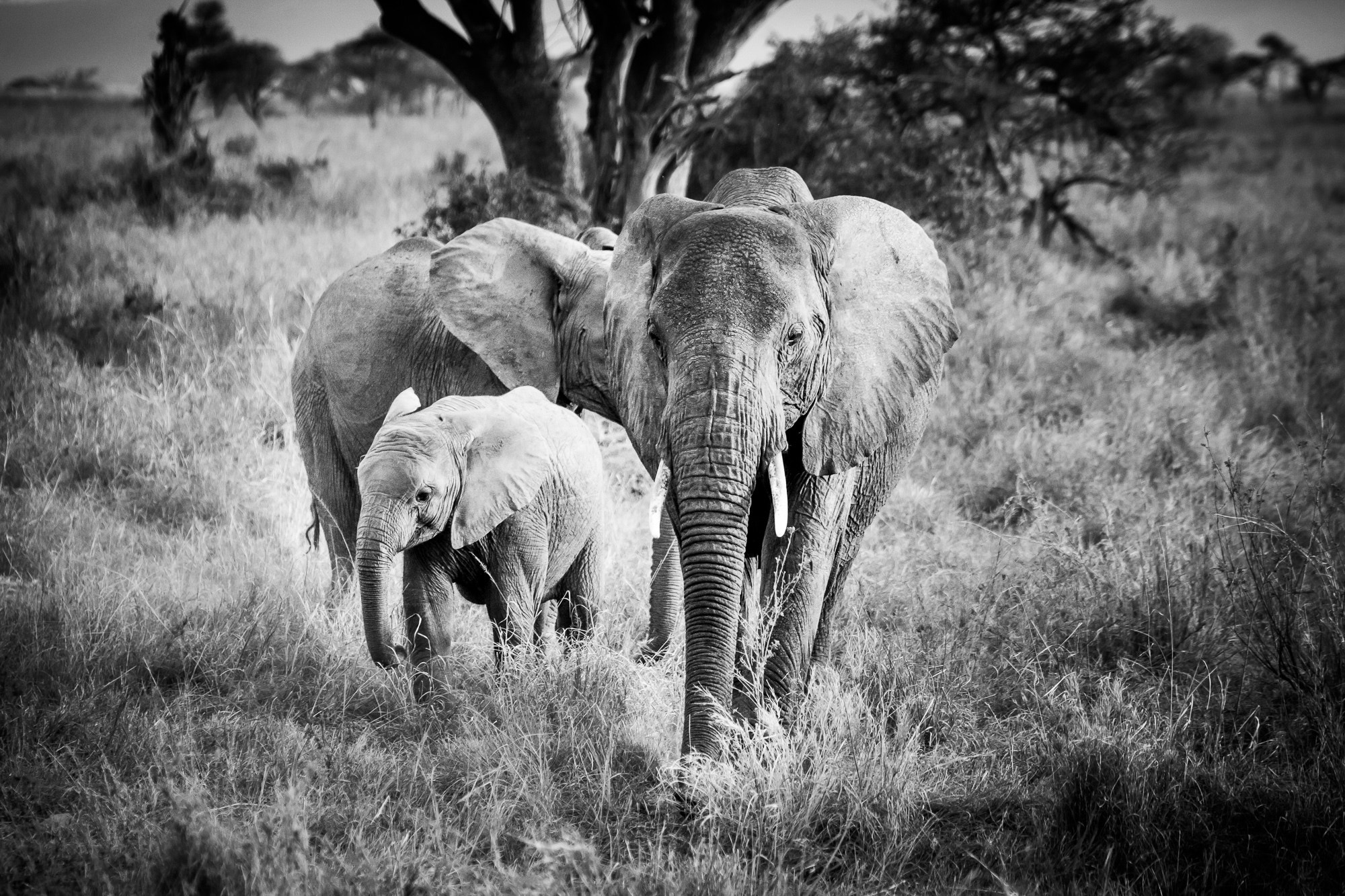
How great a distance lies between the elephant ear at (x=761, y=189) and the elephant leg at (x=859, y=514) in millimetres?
981

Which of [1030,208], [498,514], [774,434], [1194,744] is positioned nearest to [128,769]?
[498,514]

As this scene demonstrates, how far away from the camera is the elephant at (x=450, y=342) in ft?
13.8

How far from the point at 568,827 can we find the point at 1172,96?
64.7 ft

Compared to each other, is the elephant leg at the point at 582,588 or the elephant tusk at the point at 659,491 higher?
the elephant tusk at the point at 659,491

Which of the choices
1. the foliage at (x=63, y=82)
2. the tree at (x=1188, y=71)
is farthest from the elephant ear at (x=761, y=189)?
the foliage at (x=63, y=82)

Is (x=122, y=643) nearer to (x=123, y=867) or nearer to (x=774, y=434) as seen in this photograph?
(x=123, y=867)

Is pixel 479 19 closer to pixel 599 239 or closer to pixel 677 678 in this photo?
pixel 599 239

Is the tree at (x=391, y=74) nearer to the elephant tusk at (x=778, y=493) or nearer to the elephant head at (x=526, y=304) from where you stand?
the elephant head at (x=526, y=304)

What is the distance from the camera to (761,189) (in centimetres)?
369

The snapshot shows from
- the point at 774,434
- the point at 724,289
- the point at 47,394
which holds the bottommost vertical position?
the point at 47,394

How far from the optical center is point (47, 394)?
711 cm

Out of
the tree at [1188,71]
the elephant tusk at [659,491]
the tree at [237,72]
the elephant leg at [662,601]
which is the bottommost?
the elephant leg at [662,601]

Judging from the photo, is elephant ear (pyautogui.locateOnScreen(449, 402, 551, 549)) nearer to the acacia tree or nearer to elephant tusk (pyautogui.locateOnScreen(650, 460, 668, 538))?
elephant tusk (pyautogui.locateOnScreen(650, 460, 668, 538))

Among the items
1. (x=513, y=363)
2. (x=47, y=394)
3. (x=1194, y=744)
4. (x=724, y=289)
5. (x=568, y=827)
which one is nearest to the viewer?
(x=724, y=289)
